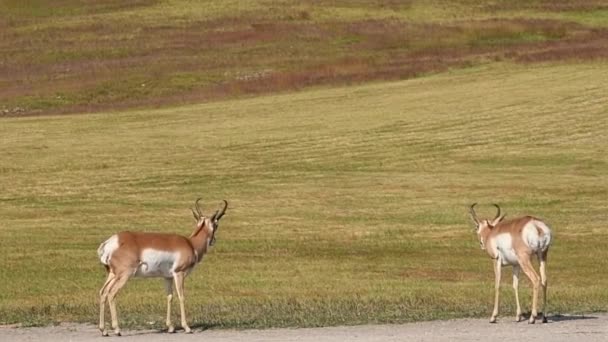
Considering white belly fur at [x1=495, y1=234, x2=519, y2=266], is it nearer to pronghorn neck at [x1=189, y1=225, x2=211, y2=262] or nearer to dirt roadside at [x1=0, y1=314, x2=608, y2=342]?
dirt roadside at [x1=0, y1=314, x2=608, y2=342]

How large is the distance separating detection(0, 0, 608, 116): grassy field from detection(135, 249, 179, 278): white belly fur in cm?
3959

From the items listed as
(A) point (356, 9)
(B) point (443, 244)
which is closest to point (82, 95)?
(A) point (356, 9)

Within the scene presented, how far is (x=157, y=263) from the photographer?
18.8 metres

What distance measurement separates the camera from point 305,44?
7031 cm

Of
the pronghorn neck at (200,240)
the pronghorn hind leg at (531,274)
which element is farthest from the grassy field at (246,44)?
the pronghorn hind leg at (531,274)

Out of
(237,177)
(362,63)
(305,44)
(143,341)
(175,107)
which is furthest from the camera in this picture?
(305,44)

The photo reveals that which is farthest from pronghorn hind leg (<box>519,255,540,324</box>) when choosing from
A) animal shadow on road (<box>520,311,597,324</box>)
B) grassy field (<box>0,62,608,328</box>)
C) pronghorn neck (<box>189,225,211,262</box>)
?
pronghorn neck (<box>189,225,211,262</box>)

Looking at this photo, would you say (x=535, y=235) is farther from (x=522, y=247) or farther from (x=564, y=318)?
(x=564, y=318)

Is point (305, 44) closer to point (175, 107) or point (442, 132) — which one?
point (175, 107)

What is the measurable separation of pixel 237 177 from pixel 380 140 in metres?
7.73

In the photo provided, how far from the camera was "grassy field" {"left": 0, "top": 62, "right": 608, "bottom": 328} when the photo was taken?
24.3 meters

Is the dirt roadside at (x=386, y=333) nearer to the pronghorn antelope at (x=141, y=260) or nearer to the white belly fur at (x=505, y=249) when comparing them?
the pronghorn antelope at (x=141, y=260)

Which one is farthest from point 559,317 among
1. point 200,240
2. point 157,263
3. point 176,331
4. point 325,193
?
point 325,193

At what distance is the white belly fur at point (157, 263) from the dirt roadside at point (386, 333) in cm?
76
